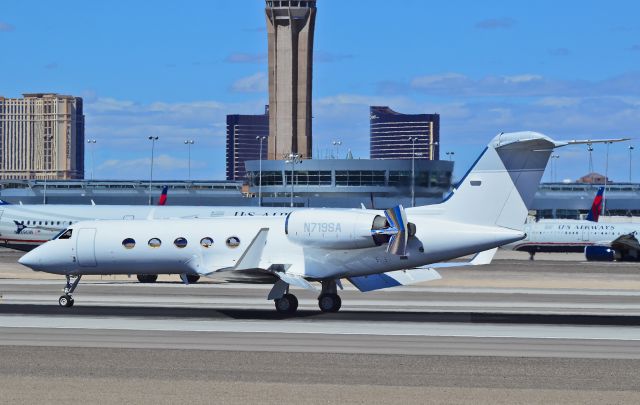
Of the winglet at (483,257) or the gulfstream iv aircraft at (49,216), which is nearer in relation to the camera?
the winglet at (483,257)

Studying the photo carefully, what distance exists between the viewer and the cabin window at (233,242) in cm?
3762

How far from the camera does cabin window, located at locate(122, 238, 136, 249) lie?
3812 cm

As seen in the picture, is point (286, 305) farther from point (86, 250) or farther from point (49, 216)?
point (49, 216)

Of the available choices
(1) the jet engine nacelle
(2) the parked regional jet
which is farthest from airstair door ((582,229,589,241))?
(1) the jet engine nacelle

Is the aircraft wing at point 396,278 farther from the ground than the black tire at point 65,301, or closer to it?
farther from the ground

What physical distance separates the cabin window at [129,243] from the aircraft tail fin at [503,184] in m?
9.90

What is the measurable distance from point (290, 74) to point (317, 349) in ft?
537

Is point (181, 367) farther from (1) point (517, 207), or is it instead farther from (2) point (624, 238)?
(2) point (624, 238)

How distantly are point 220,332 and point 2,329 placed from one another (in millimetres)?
5498

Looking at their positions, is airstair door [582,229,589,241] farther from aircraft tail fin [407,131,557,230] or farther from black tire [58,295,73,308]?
black tire [58,295,73,308]

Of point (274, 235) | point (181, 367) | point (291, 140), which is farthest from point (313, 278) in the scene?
point (291, 140)

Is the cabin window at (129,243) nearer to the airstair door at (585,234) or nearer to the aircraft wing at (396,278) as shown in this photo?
the aircraft wing at (396,278)

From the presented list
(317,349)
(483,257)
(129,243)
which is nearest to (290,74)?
(129,243)

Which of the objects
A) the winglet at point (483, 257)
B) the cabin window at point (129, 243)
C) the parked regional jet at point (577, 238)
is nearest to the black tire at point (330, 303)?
the winglet at point (483, 257)
